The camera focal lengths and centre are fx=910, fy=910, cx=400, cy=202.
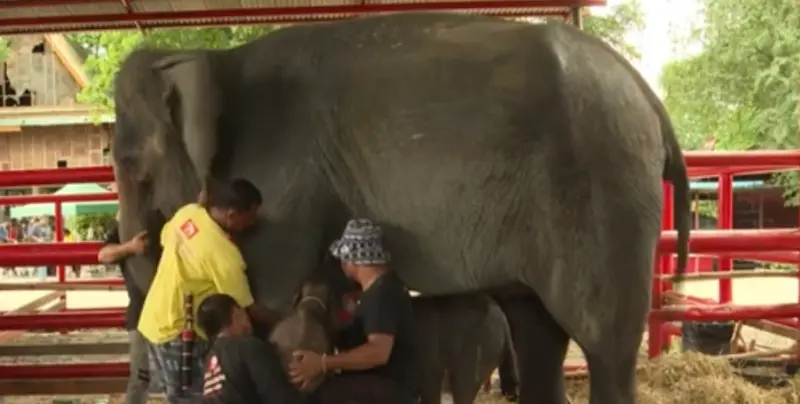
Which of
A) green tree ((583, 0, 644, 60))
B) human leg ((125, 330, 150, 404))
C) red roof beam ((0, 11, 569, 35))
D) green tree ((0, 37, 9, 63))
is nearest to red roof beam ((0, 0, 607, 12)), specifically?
red roof beam ((0, 11, 569, 35))

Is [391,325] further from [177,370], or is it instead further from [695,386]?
[695,386]

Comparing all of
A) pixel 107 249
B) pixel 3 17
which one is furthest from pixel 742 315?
pixel 3 17

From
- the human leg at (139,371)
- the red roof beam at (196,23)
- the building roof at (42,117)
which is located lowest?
the human leg at (139,371)

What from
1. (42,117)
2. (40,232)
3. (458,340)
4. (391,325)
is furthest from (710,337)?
(42,117)

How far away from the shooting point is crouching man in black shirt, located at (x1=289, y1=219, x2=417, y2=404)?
6.82ft

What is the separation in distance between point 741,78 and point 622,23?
211 cm

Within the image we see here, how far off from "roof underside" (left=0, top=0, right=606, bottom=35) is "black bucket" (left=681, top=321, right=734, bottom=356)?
6.10 feet

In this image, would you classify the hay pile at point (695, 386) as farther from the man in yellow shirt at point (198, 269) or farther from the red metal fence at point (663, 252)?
the man in yellow shirt at point (198, 269)

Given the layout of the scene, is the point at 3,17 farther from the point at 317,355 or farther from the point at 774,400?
the point at 774,400

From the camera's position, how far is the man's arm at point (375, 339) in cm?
208

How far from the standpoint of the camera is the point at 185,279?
2283mm

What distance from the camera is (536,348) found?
8.42ft

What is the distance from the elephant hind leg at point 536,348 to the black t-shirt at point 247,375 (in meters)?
0.72

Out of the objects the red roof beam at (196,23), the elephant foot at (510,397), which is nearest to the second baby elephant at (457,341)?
the elephant foot at (510,397)
